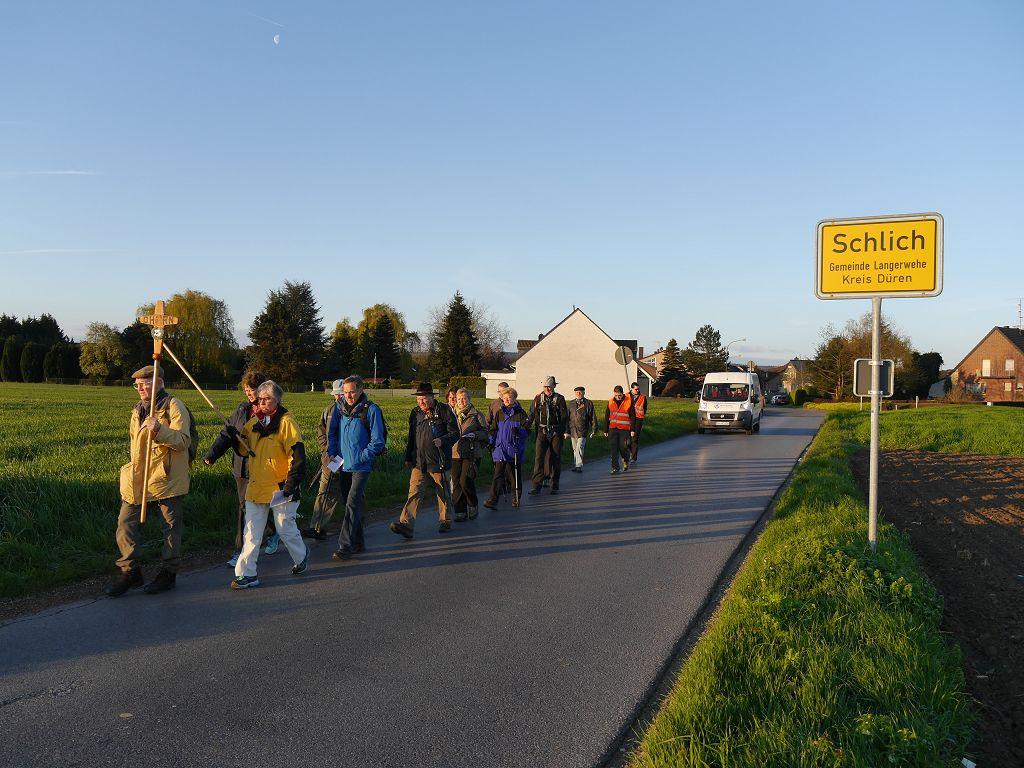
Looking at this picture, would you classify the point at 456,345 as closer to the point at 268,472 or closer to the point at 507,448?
the point at 507,448

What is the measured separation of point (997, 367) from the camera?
80.9 metres

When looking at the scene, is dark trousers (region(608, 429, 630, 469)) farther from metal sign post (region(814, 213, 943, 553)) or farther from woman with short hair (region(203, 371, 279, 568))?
woman with short hair (region(203, 371, 279, 568))

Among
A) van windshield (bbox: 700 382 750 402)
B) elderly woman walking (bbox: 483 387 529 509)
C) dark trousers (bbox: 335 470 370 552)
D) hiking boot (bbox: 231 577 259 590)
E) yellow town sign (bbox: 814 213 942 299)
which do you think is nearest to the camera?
hiking boot (bbox: 231 577 259 590)

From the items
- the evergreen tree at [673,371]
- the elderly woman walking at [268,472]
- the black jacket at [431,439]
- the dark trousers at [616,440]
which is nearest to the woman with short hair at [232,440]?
the elderly woman walking at [268,472]

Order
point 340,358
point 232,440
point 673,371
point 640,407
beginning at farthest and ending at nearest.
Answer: point 673,371 → point 340,358 → point 640,407 → point 232,440

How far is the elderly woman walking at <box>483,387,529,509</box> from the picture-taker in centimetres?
1116

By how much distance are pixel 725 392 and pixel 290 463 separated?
24.3 m

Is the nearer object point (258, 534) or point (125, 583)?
point (125, 583)

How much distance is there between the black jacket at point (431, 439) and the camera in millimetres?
8984

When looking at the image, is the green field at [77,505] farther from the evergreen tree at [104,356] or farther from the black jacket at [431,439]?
the evergreen tree at [104,356]

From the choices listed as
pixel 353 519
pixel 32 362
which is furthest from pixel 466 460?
pixel 32 362

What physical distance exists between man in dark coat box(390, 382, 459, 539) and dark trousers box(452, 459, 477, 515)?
515 mm

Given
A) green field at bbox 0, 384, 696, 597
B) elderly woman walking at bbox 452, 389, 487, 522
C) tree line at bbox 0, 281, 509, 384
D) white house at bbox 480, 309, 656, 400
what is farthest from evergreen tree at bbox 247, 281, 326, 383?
elderly woman walking at bbox 452, 389, 487, 522

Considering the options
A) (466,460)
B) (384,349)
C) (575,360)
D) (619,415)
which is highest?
(384,349)
